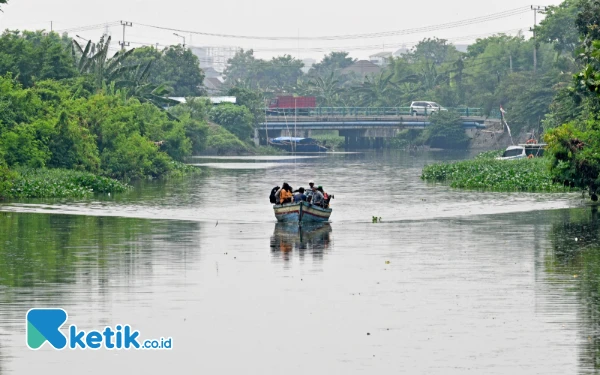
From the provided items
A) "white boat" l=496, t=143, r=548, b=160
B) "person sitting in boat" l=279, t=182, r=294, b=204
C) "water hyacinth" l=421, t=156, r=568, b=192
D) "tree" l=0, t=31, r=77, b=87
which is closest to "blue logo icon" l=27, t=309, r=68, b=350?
"person sitting in boat" l=279, t=182, r=294, b=204

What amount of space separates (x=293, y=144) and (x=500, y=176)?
93.9m

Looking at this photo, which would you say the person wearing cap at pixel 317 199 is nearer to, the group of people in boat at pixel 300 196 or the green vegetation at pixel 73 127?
the group of people in boat at pixel 300 196

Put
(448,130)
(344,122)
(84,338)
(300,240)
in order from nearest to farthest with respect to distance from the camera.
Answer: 1. (84,338)
2. (300,240)
3. (448,130)
4. (344,122)

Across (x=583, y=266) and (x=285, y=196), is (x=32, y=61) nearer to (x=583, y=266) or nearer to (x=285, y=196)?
(x=285, y=196)

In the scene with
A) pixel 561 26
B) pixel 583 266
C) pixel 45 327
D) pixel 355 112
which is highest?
pixel 561 26

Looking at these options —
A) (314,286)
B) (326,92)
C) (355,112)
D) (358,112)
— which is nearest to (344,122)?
(355,112)

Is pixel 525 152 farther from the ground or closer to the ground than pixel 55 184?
farther from the ground

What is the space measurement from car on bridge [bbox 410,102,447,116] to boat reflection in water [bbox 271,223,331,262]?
383ft

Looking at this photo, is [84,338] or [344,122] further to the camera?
[344,122]

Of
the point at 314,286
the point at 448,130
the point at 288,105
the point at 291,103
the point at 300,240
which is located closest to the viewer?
the point at 314,286

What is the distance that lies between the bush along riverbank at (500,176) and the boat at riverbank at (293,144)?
263 feet

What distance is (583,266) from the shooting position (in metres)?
34.6

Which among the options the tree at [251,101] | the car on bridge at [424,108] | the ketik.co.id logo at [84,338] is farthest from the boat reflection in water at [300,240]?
the car on bridge at [424,108]

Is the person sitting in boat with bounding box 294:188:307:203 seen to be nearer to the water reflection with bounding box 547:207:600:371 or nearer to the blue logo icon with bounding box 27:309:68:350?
the water reflection with bounding box 547:207:600:371
